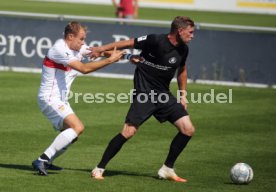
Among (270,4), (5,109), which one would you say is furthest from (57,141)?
(270,4)

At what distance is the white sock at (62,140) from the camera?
11.7m

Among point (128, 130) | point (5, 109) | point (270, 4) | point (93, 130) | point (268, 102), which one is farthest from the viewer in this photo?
point (270, 4)

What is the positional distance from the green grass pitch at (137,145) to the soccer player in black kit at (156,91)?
404mm

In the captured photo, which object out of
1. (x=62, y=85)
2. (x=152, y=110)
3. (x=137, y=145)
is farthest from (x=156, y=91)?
(x=137, y=145)

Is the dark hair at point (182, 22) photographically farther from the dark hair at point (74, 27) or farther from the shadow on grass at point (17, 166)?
the shadow on grass at point (17, 166)

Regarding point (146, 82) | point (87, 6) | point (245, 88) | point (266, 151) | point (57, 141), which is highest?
point (146, 82)

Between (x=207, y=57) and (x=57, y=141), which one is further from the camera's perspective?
(x=207, y=57)

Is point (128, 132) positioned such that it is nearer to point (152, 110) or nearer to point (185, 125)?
point (152, 110)

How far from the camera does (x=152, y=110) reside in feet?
38.9

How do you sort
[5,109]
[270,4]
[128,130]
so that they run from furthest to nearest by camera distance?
[270,4], [5,109], [128,130]

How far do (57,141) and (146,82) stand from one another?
57.8 inches

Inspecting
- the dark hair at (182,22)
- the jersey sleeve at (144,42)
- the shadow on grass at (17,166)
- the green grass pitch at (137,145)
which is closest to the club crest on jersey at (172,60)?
the jersey sleeve at (144,42)

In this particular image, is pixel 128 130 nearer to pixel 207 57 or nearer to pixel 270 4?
pixel 207 57

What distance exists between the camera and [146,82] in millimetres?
11945
